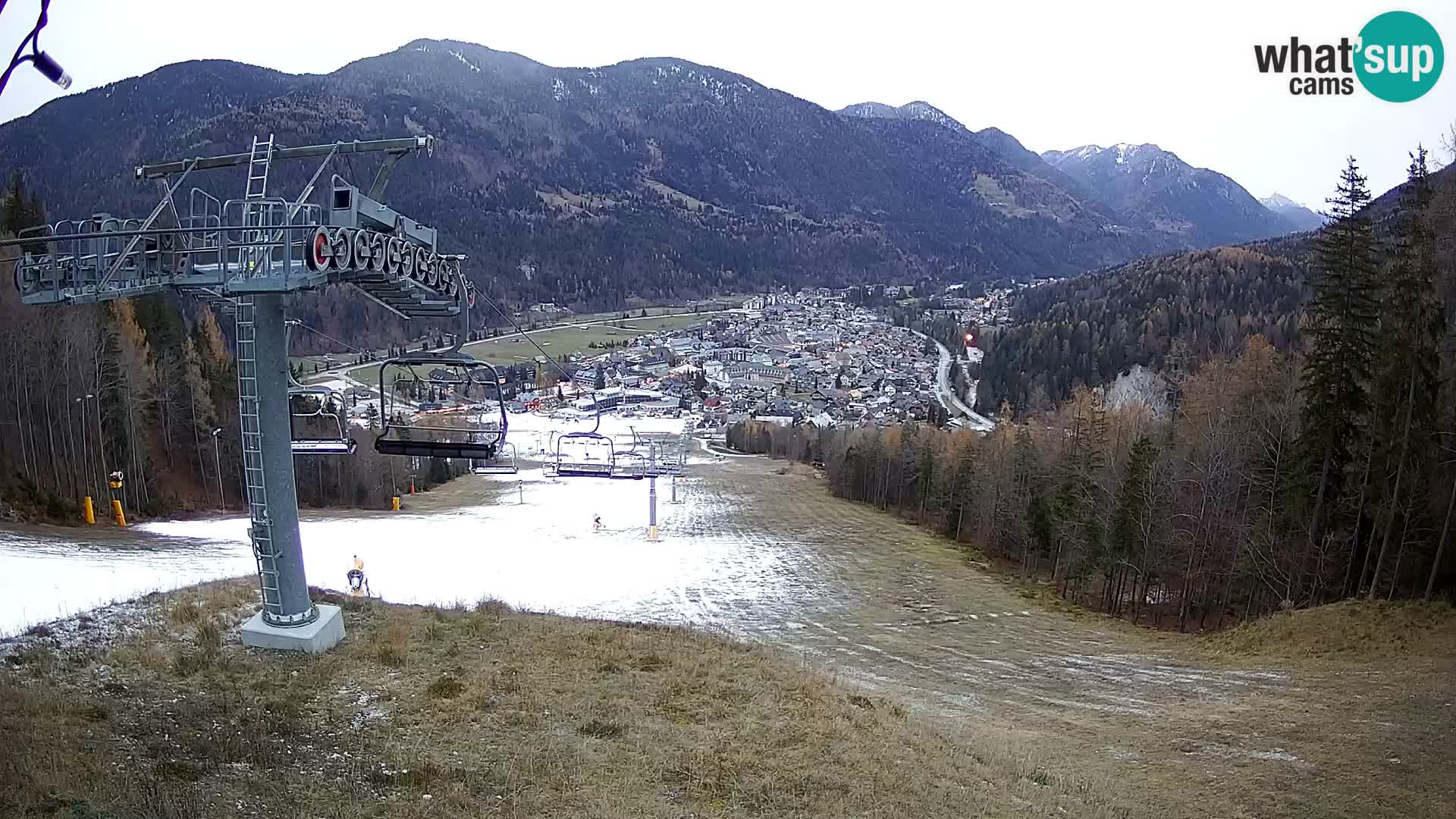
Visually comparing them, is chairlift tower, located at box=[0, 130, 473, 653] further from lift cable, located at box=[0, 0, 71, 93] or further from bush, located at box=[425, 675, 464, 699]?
lift cable, located at box=[0, 0, 71, 93]

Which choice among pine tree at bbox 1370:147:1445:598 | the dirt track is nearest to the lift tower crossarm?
the dirt track

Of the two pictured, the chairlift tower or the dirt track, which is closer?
the chairlift tower

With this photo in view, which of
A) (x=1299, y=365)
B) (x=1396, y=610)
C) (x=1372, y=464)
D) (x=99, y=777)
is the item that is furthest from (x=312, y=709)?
(x=1299, y=365)

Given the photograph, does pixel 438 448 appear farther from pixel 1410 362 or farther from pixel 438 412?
pixel 1410 362

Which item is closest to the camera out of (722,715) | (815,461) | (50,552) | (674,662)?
(722,715)

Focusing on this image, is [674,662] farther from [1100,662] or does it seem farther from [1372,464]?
[1372,464]

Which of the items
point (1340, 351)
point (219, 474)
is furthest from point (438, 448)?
point (219, 474)
